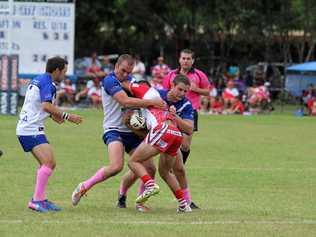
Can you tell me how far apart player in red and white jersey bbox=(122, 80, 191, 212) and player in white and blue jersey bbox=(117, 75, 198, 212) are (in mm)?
188

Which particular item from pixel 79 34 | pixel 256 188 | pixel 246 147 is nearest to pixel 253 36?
pixel 79 34

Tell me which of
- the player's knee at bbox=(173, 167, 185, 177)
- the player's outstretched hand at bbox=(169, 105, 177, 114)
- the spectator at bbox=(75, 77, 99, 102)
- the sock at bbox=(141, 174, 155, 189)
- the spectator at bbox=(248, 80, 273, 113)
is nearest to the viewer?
the sock at bbox=(141, 174, 155, 189)

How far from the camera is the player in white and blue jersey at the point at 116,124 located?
442 inches

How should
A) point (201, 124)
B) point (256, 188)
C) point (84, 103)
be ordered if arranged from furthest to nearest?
point (84, 103)
point (201, 124)
point (256, 188)

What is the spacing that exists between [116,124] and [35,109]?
96 cm

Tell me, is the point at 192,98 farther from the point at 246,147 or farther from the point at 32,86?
the point at 246,147

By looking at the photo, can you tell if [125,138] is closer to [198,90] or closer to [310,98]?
[198,90]

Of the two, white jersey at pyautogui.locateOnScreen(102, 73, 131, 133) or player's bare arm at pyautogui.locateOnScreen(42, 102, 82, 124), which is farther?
white jersey at pyautogui.locateOnScreen(102, 73, 131, 133)

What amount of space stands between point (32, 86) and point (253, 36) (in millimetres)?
36450

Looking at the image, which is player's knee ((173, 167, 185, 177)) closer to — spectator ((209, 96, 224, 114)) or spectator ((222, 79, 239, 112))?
spectator ((209, 96, 224, 114))

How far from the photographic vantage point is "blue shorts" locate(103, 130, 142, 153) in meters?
11.5

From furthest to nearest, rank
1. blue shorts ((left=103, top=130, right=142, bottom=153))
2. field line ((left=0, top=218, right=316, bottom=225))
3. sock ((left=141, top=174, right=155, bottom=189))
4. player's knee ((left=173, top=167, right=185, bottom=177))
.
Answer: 1. player's knee ((left=173, top=167, right=185, bottom=177))
2. blue shorts ((left=103, top=130, right=142, bottom=153))
3. sock ((left=141, top=174, right=155, bottom=189))
4. field line ((left=0, top=218, right=316, bottom=225))

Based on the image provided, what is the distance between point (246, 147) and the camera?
21.2 m

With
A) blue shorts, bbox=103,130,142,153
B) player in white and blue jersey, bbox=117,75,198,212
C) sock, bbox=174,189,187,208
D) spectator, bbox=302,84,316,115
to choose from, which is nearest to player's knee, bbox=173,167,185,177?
player in white and blue jersey, bbox=117,75,198,212
